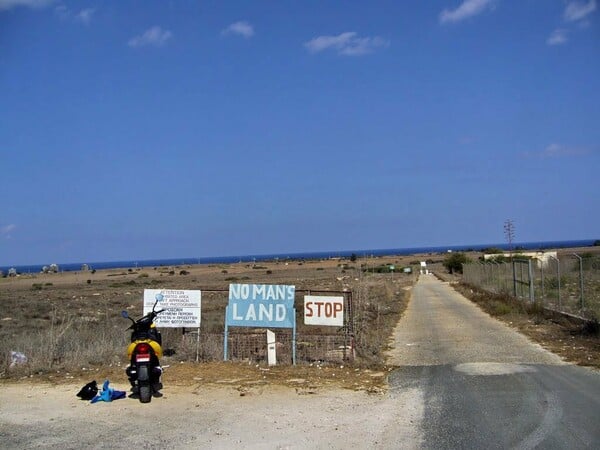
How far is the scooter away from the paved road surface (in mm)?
3732

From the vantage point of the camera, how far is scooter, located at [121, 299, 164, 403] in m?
9.48

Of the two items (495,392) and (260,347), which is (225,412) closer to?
(495,392)

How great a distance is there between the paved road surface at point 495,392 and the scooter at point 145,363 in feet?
12.2

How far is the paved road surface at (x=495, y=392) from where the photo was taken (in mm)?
7336

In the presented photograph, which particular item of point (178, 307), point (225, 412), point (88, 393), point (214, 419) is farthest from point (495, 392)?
point (178, 307)

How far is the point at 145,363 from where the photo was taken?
959cm

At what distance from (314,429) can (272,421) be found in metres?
0.67

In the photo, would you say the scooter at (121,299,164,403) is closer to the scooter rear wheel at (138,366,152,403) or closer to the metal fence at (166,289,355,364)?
the scooter rear wheel at (138,366,152,403)

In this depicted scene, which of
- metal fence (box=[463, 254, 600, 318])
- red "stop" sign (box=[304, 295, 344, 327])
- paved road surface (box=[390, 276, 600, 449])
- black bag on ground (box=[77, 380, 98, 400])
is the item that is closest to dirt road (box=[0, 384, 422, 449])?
black bag on ground (box=[77, 380, 98, 400])

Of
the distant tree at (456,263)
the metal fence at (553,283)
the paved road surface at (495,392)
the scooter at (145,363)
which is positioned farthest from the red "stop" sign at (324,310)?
the distant tree at (456,263)

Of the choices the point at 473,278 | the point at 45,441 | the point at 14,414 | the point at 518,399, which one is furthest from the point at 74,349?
the point at 473,278

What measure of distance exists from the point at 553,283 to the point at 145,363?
25.7 meters

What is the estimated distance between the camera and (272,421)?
27.5ft

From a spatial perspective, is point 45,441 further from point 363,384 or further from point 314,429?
point 363,384
